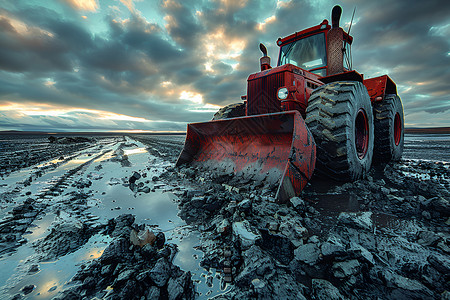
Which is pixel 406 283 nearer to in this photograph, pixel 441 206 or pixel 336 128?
pixel 441 206

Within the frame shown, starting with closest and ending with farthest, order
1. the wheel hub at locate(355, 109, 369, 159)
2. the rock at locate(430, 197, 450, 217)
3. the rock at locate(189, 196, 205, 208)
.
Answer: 1. the rock at locate(430, 197, 450, 217)
2. the rock at locate(189, 196, 205, 208)
3. the wheel hub at locate(355, 109, 369, 159)

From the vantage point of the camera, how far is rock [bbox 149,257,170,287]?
3.81ft

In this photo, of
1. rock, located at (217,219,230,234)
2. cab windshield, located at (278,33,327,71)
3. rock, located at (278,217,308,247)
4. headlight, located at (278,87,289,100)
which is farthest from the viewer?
cab windshield, located at (278,33,327,71)

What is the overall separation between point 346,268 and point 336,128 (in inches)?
73.7

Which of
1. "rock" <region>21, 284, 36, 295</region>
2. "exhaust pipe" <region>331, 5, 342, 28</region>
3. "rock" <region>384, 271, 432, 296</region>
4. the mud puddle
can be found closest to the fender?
"exhaust pipe" <region>331, 5, 342, 28</region>

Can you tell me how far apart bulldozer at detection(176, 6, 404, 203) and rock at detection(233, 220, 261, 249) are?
2.15 ft

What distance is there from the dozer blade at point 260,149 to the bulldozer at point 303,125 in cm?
1

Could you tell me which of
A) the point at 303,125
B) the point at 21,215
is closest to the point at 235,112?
the point at 303,125

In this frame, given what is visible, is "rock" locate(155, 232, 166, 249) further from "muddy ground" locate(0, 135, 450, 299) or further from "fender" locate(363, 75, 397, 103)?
"fender" locate(363, 75, 397, 103)

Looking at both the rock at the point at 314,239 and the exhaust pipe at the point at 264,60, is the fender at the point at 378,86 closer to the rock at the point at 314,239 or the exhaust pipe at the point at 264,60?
the exhaust pipe at the point at 264,60

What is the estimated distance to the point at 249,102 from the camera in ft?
12.7

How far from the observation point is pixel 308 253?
140 cm

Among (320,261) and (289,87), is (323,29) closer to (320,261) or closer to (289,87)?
(289,87)

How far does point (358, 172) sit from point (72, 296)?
3.47 meters
